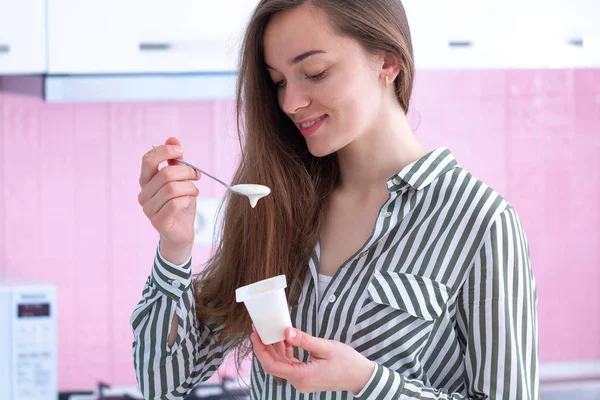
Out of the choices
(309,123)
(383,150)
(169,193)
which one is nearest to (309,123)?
(309,123)

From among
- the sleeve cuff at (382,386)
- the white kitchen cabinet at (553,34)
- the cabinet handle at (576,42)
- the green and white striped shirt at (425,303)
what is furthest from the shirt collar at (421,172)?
the cabinet handle at (576,42)

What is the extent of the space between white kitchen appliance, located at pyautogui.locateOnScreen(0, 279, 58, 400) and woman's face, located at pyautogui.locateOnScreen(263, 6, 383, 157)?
120 cm

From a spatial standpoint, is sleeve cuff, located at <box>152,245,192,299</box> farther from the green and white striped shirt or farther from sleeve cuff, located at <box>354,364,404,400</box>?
sleeve cuff, located at <box>354,364,404,400</box>

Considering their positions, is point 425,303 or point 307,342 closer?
point 307,342

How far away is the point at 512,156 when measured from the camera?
2650 millimetres

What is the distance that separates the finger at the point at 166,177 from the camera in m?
1.12

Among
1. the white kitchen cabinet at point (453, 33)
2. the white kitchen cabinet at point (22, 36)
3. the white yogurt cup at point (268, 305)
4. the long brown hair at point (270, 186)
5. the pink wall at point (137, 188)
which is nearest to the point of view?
the white yogurt cup at point (268, 305)

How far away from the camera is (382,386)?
1.03m

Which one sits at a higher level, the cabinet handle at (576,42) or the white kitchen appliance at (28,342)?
the cabinet handle at (576,42)

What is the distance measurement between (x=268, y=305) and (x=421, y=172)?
32cm

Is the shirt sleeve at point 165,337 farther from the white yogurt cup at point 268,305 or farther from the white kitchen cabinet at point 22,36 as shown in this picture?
the white kitchen cabinet at point 22,36

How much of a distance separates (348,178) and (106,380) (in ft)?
4.77

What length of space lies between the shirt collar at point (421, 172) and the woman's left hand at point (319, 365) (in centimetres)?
27

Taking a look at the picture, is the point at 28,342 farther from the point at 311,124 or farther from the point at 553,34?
the point at 553,34
